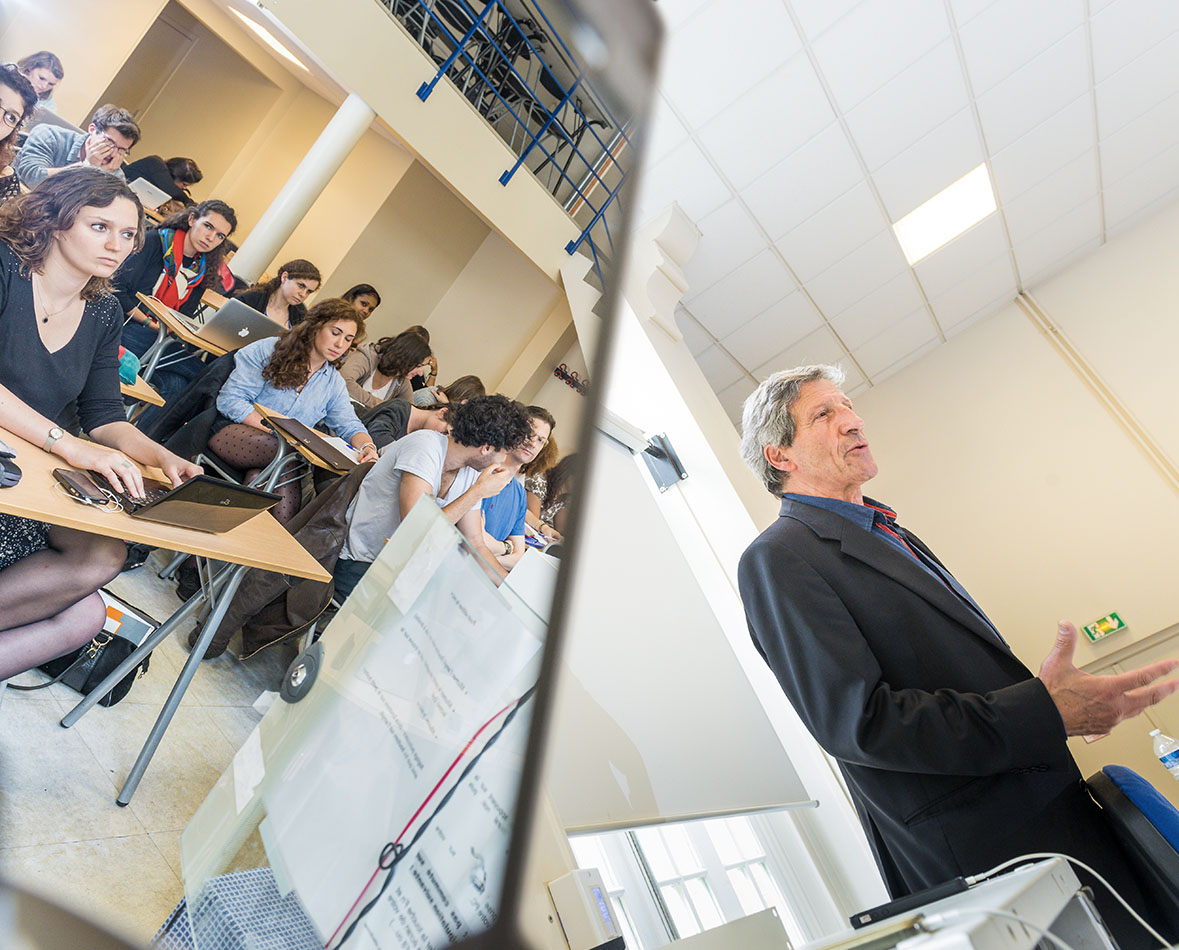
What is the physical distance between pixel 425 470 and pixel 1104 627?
3827 mm

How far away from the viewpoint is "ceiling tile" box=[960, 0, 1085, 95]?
10.3ft

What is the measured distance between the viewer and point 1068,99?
3.62 meters

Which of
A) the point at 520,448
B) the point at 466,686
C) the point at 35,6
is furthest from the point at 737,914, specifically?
the point at 35,6

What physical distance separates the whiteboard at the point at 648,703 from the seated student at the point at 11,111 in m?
1.95

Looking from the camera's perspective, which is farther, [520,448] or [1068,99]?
[1068,99]

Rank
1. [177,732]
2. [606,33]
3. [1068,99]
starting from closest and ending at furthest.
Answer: [606,33], [177,732], [1068,99]

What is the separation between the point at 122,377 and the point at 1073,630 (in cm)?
243

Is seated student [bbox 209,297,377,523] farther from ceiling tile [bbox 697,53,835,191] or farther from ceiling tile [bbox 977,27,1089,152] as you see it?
ceiling tile [bbox 977,27,1089,152]

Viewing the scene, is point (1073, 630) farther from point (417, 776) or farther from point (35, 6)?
point (35, 6)

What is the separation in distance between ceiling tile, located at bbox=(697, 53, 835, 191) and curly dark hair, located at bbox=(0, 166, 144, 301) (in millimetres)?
2494

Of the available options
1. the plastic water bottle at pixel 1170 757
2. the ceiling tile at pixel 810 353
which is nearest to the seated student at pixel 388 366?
the ceiling tile at pixel 810 353

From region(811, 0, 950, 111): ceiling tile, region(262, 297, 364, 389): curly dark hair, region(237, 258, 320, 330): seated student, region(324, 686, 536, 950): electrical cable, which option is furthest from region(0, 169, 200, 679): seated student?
region(811, 0, 950, 111): ceiling tile

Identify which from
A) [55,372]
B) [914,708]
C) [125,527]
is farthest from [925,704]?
[55,372]

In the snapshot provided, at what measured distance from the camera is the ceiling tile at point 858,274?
4.05m
